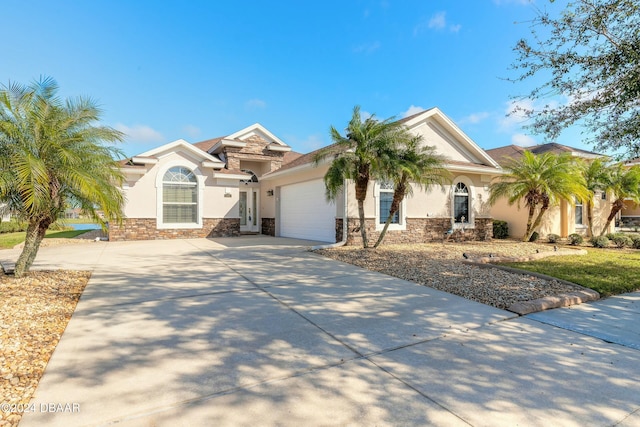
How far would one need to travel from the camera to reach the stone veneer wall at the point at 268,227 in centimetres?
1873

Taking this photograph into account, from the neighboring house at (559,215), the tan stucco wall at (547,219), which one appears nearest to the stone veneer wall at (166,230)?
the neighboring house at (559,215)

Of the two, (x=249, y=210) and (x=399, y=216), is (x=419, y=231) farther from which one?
(x=249, y=210)

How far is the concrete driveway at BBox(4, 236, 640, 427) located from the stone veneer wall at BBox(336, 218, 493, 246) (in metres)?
6.85

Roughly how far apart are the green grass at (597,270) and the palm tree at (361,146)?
5034mm

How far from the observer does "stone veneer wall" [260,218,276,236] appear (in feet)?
61.5

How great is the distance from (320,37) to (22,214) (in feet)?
50.3

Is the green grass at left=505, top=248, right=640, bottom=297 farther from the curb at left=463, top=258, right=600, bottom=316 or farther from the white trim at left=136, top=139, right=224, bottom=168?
the white trim at left=136, top=139, right=224, bottom=168

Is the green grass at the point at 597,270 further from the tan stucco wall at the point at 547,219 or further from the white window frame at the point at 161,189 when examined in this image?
the white window frame at the point at 161,189

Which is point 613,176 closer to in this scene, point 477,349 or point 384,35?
point 384,35

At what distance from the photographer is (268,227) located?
19.4 meters

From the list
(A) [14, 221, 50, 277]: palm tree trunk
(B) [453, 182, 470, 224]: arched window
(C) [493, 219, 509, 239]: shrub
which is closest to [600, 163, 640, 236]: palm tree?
(C) [493, 219, 509, 239]: shrub

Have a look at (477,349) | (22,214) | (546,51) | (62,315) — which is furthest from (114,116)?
(546,51)

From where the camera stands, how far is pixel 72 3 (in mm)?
9953

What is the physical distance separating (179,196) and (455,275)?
538 inches
